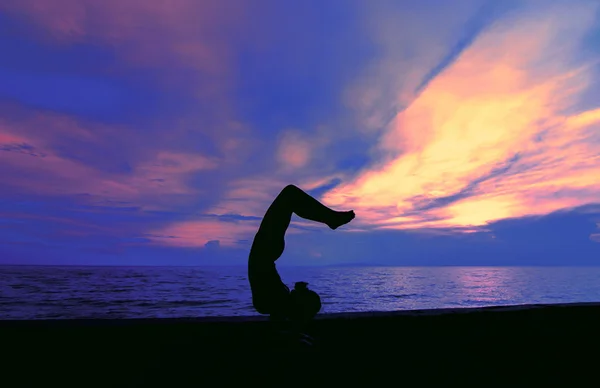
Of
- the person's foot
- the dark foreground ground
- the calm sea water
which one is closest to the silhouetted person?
the person's foot

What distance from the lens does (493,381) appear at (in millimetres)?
2990

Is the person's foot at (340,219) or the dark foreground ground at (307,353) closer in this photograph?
the dark foreground ground at (307,353)

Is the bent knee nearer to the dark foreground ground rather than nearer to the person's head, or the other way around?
the person's head

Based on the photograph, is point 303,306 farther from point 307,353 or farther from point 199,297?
point 199,297

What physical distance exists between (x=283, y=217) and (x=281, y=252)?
416mm

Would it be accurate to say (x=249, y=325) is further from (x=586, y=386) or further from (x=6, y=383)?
(x=586, y=386)

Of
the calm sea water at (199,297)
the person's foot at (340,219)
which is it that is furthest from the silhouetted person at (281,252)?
the calm sea water at (199,297)

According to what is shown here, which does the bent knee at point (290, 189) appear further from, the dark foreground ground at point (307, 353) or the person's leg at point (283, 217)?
the dark foreground ground at point (307, 353)

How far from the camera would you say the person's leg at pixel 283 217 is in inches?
165

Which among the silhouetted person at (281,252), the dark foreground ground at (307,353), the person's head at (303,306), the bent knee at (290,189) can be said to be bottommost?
the dark foreground ground at (307,353)

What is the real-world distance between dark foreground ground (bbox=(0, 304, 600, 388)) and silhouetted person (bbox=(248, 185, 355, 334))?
0.42 meters

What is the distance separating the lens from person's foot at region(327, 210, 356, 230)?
4.32 metres

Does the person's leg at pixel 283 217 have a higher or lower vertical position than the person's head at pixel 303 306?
higher

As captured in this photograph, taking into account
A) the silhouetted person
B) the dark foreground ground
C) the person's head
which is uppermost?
the silhouetted person
